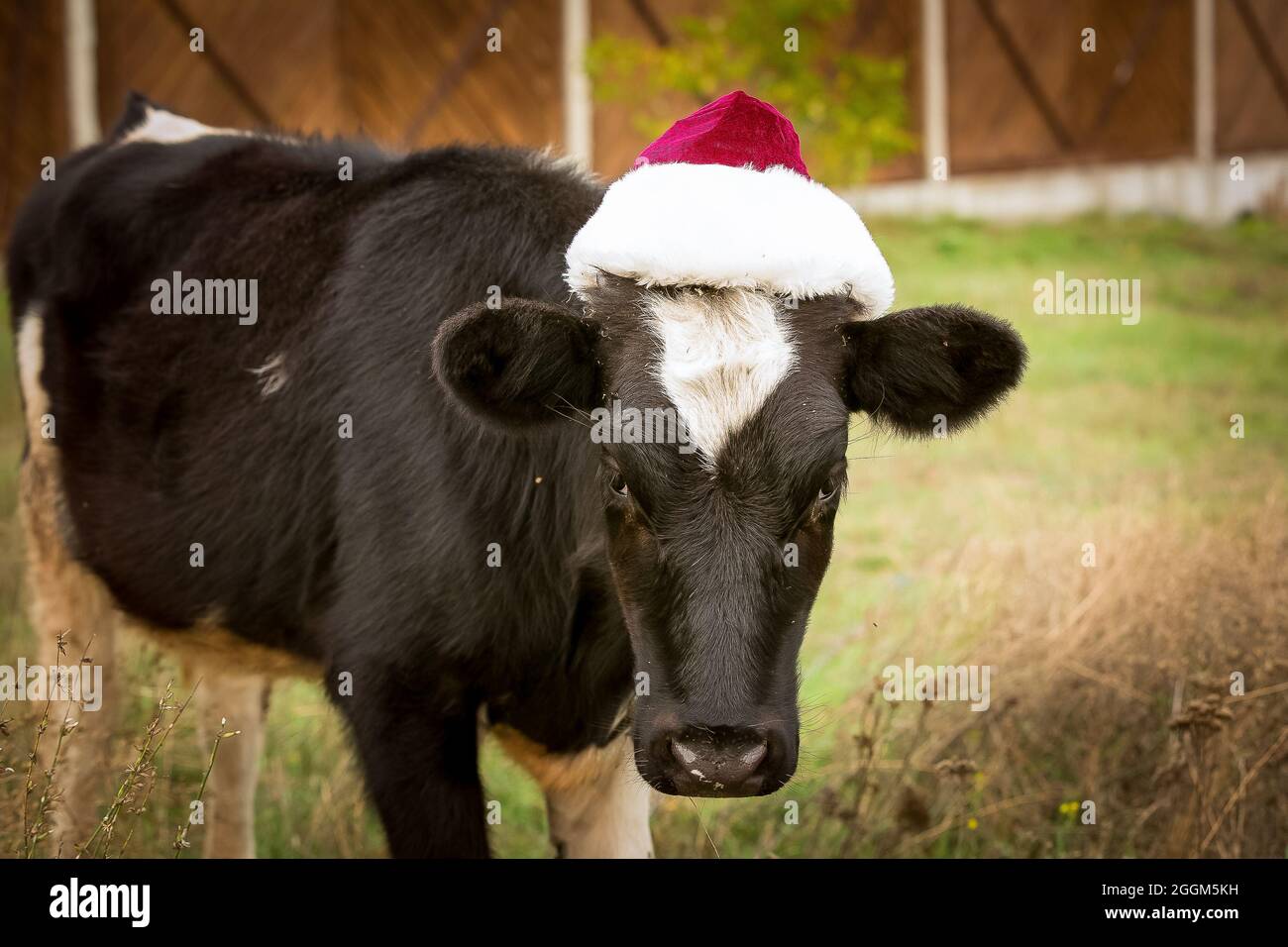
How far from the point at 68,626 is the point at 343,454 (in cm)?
163

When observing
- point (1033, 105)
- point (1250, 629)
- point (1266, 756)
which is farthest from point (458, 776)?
point (1033, 105)

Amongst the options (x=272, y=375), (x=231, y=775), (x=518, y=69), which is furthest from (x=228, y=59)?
(x=272, y=375)

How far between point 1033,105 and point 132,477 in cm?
1457

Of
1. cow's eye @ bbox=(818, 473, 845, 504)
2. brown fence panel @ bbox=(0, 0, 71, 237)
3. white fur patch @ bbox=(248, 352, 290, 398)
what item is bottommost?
cow's eye @ bbox=(818, 473, 845, 504)

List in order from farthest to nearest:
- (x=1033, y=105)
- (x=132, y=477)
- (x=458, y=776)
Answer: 1. (x=1033, y=105)
2. (x=132, y=477)
3. (x=458, y=776)

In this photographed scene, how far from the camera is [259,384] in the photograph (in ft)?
13.1

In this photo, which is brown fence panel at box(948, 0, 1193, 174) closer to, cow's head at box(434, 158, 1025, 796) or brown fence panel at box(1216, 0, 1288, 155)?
brown fence panel at box(1216, 0, 1288, 155)

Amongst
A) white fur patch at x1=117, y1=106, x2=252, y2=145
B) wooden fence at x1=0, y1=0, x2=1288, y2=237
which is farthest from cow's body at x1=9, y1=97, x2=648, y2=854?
wooden fence at x1=0, y1=0, x2=1288, y2=237

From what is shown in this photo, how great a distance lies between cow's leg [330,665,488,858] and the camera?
11.4 ft

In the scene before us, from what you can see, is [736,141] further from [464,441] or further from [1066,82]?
[1066,82]

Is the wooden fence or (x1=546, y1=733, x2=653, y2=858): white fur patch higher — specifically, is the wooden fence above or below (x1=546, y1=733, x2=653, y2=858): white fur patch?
above

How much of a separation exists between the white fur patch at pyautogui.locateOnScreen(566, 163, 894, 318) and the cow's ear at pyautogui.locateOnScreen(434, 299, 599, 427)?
0.19 m

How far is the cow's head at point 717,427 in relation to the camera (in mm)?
2820
